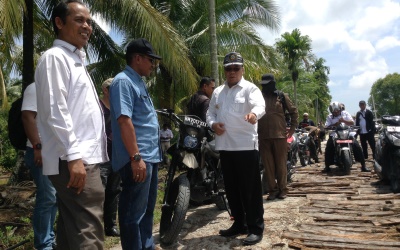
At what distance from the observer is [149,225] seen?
3141 mm

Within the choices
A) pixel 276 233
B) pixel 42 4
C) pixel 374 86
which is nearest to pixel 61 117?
pixel 276 233

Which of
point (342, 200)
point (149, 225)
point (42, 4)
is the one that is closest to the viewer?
point (149, 225)

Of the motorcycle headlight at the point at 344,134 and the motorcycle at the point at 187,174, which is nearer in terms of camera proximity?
the motorcycle at the point at 187,174

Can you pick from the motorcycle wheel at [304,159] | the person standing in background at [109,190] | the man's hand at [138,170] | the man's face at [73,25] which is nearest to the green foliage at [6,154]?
the motorcycle wheel at [304,159]

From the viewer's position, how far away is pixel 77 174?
203 centimetres

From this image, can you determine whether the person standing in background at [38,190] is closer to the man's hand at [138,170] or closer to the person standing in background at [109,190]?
the person standing in background at [109,190]

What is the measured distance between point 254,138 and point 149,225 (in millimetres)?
1360

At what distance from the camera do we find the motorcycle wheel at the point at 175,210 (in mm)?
3484

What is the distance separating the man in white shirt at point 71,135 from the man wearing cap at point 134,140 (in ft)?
1.27

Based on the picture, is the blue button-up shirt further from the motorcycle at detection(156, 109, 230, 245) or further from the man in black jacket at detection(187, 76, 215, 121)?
the man in black jacket at detection(187, 76, 215, 121)

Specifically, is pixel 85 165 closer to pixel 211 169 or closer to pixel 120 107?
pixel 120 107

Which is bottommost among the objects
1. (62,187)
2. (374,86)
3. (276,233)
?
(276,233)

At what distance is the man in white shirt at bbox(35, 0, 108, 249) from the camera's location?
2.06 m

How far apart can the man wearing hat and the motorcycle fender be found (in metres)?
1.91
